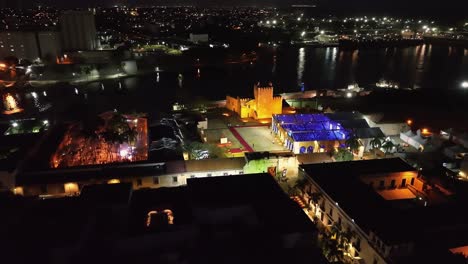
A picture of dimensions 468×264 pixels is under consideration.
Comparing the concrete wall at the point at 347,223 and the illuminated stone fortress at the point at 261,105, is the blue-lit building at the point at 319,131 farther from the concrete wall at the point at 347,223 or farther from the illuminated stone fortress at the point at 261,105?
the concrete wall at the point at 347,223

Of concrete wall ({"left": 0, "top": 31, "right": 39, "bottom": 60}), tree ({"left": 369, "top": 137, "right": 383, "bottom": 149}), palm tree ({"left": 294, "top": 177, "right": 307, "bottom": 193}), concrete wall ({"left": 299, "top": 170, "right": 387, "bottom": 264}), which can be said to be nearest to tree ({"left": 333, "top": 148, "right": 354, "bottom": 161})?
A: tree ({"left": 369, "top": 137, "right": 383, "bottom": 149})

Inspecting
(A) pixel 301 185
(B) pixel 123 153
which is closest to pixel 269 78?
(B) pixel 123 153

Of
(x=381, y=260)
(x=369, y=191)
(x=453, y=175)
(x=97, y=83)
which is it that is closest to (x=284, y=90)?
(x=97, y=83)

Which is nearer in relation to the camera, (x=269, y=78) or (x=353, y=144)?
(x=353, y=144)

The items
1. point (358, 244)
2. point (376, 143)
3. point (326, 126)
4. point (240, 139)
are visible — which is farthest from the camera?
point (240, 139)

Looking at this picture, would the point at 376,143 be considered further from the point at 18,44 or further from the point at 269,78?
the point at 18,44

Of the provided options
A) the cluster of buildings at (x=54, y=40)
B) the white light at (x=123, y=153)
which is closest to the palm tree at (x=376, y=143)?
the white light at (x=123, y=153)
